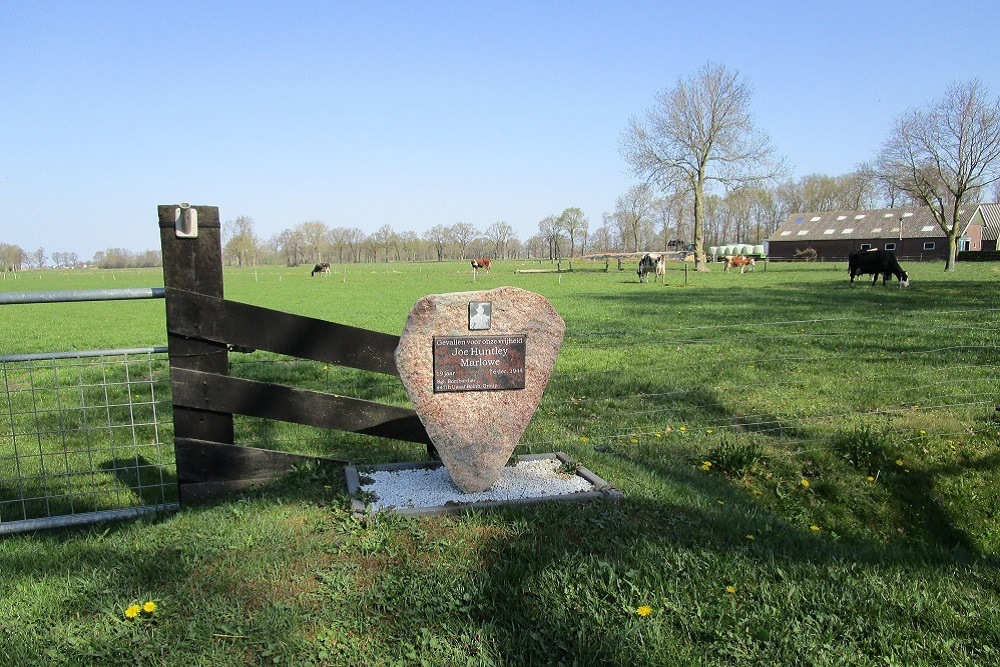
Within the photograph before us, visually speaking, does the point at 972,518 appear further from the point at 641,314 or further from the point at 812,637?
the point at 641,314

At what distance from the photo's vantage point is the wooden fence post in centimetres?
396

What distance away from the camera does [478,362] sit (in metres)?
4.30

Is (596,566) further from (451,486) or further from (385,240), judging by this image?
(385,240)

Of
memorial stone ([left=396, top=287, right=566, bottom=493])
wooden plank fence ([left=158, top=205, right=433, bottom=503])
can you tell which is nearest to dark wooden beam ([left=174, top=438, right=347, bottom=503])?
wooden plank fence ([left=158, top=205, right=433, bottom=503])

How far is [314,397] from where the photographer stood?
4355 mm

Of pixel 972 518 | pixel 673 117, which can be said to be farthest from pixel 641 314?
pixel 673 117

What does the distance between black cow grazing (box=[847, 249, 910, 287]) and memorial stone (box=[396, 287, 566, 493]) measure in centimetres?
2671

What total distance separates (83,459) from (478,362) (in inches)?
162

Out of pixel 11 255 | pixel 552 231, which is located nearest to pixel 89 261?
pixel 11 255

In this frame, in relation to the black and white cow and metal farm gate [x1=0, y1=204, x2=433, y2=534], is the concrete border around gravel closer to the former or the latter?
metal farm gate [x1=0, y1=204, x2=433, y2=534]

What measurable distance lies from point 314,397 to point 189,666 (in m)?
1.93

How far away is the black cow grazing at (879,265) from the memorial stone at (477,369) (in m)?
26.7

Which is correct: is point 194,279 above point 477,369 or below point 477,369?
above

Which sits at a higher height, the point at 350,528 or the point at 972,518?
the point at 350,528
